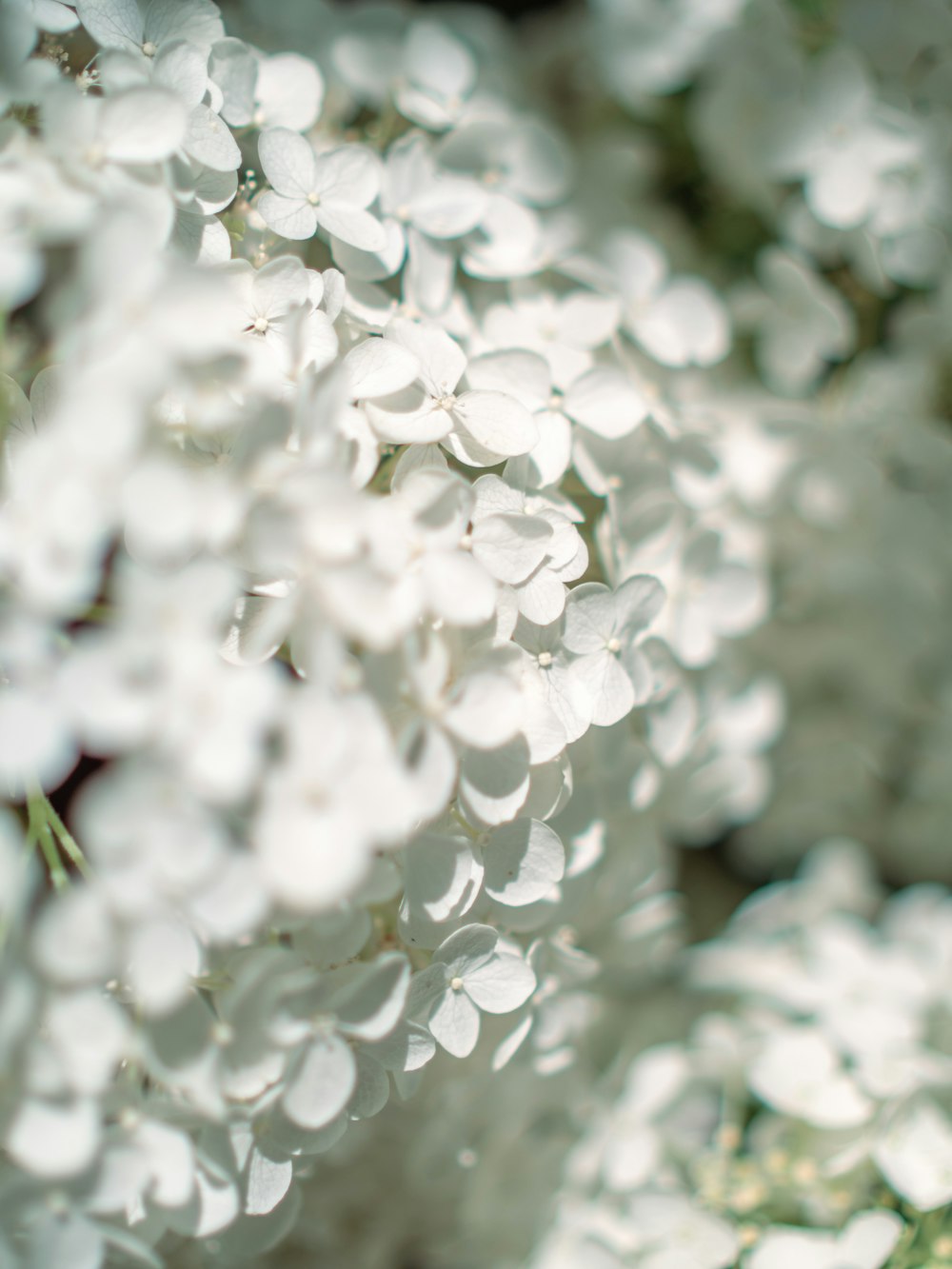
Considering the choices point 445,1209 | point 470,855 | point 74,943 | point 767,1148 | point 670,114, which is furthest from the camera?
point 670,114

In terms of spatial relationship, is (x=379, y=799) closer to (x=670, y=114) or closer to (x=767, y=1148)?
(x=767, y=1148)

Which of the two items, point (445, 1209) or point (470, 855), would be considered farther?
point (445, 1209)

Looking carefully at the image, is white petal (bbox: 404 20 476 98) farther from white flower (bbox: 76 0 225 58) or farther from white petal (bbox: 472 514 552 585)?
white petal (bbox: 472 514 552 585)

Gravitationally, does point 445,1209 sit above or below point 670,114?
below

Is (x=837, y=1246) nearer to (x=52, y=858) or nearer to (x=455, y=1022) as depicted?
(x=455, y=1022)

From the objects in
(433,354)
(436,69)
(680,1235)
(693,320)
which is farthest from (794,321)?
(680,1235)

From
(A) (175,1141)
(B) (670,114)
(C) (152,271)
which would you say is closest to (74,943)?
(A) (175,1141)

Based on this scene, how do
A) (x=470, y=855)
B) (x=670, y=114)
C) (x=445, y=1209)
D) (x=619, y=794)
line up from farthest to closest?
(x=670, y=114) < (x=445, y=1209) < (x=619, y=794) < (x=470, y=855)

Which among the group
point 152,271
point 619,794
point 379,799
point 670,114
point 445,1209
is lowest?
point 445,1209
